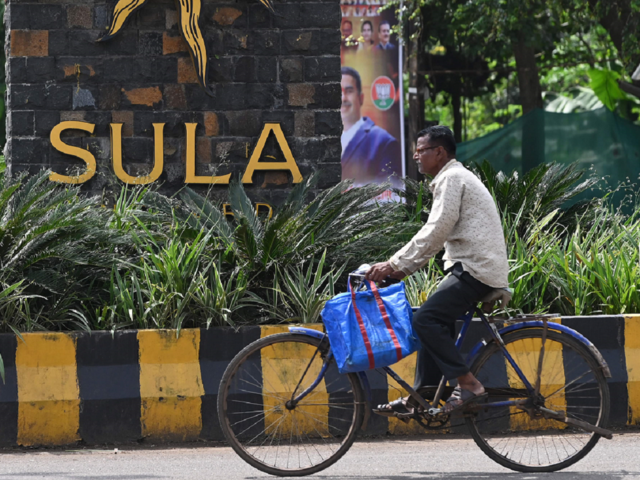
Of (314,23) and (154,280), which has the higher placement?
(314,23)

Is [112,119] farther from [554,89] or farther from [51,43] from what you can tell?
[554,89]

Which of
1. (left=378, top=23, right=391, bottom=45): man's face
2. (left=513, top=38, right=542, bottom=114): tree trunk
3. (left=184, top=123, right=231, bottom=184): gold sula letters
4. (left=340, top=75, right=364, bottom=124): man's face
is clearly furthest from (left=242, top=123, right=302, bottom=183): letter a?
(left=513, top=38, right=542, bottom=114): tree trunk

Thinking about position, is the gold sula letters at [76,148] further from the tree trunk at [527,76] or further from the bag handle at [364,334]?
the tree trunk at [527,76]

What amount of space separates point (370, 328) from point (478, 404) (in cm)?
73

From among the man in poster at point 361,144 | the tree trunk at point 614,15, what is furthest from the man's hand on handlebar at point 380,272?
the tree trunk at point 614,15

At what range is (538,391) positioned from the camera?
5137 millimetres

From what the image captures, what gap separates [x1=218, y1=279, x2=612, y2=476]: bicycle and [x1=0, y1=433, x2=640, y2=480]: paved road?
0.14 metres

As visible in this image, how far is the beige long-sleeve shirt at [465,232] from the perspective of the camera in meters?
4.92

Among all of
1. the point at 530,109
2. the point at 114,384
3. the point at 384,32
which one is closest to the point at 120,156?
the point at 114,384

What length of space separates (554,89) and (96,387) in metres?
22.4

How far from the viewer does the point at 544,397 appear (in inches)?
202

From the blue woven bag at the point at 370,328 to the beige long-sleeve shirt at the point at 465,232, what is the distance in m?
0.20

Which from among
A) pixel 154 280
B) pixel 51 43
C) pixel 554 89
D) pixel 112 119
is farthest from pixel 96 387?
pixel 554 89

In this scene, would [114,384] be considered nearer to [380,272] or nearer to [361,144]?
[380,272]
